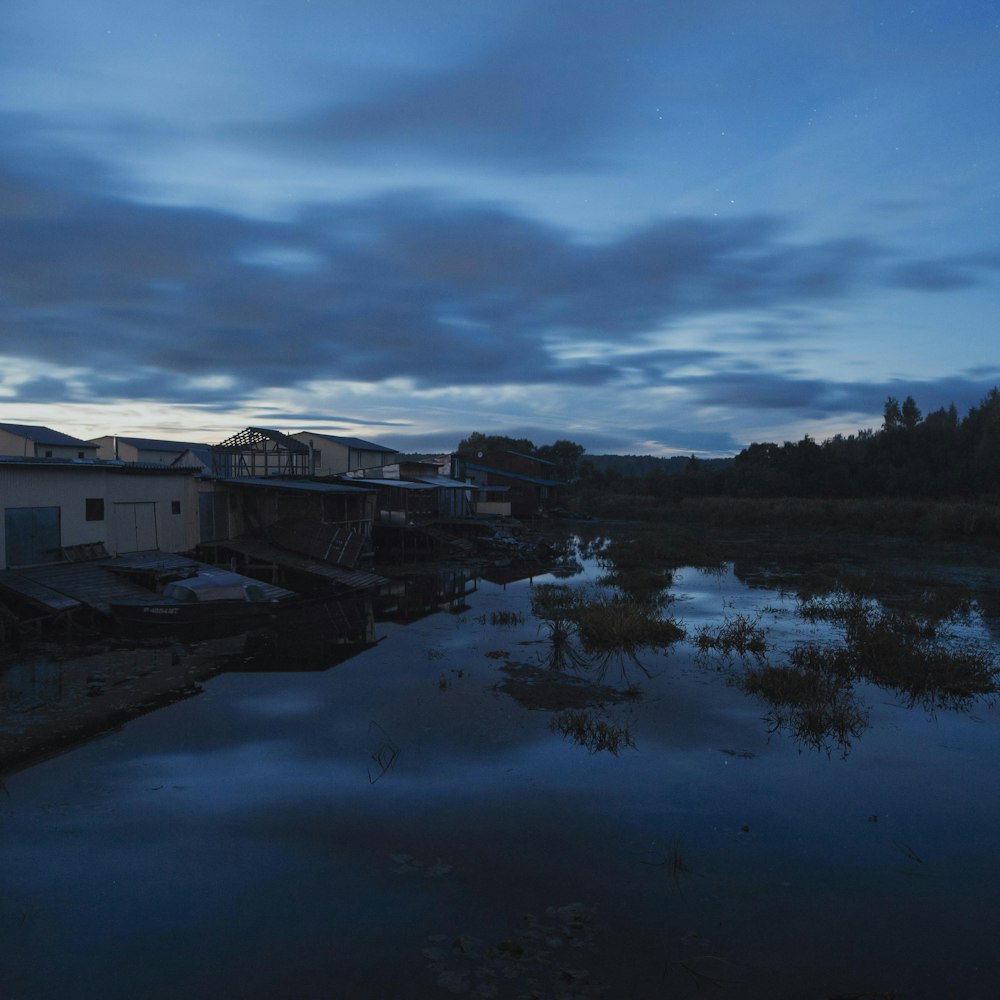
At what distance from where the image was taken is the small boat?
20828mm

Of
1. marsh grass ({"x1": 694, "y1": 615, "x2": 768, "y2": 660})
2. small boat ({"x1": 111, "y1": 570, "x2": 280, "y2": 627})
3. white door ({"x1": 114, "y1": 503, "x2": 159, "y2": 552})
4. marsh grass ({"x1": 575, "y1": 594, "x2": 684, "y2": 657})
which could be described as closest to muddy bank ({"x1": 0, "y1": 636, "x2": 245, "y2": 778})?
small boat ({"x1": 111, "y1": 570, "x2": 280, "y2": 627})

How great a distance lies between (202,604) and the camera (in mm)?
21500

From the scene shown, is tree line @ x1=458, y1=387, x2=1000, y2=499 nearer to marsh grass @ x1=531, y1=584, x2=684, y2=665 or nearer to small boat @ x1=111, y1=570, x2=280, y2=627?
marsh grass @ x1=531, y1=584, x2=684, y2=665

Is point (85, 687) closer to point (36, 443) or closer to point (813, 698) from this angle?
point (813, 698)

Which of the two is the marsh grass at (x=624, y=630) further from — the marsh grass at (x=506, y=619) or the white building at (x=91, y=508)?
the white building at (x=91, y=508)

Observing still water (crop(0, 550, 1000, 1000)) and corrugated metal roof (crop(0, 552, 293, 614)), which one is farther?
corrugated metal roof (crop(0, 552, 293, 614))

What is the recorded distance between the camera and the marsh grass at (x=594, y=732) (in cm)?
1239

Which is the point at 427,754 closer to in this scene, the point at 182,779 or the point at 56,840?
the point at 182,779

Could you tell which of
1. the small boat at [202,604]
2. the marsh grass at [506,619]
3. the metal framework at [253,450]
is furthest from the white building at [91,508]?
the marsh grass at [506,619]

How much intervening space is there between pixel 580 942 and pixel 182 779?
23.0 feet

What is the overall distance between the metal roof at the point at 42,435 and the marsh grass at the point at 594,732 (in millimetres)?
57046

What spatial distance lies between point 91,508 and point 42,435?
39.5m

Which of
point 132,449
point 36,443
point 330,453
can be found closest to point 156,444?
point 132,449

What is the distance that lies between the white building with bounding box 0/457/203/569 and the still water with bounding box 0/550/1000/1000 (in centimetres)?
1234
